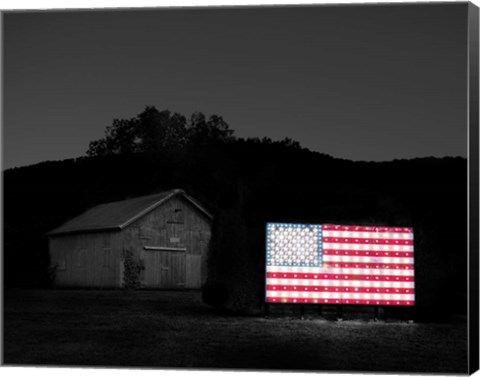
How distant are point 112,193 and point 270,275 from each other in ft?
36.4

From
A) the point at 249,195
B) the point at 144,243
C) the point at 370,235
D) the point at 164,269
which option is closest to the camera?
the point at 370,235

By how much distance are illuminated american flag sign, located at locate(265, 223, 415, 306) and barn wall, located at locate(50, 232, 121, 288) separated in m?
10.2

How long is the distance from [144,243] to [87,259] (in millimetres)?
1739

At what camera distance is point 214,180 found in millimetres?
22672

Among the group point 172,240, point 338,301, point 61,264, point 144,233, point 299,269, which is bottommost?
point 338,301

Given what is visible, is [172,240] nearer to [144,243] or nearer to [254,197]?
[144,243]

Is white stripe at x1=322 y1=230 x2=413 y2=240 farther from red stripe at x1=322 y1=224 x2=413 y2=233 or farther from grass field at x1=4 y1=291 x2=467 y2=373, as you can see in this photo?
grass field at x1=4 y1=291 x2=467 y2=373

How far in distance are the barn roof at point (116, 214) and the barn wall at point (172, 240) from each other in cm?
27

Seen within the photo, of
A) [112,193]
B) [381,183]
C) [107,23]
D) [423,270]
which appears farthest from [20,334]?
[112,193]

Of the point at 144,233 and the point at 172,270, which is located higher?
the point at 144,233

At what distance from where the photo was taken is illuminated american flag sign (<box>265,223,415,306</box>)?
541 inches

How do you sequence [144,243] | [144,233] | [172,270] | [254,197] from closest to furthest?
[254,197], [172,270], [144,243], [144,233]

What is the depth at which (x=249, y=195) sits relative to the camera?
18312mm

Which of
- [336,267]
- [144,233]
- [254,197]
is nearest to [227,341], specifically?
[336,267]
